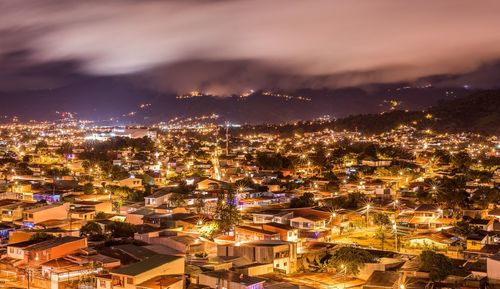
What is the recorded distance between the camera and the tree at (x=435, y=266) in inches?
433

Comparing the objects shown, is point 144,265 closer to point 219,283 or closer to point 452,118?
point 219,283

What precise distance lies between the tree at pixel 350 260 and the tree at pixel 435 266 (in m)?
1.24

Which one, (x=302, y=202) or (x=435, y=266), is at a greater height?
(x=302, y=202)

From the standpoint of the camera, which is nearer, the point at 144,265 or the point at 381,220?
the point at 144,265

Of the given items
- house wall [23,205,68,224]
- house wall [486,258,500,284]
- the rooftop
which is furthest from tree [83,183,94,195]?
house wall [486,258,500,284]

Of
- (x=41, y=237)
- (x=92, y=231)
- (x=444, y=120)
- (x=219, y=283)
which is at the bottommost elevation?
(x=219, y=283)

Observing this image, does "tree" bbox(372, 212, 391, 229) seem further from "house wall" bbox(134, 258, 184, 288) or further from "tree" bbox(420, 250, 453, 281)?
"house wall" bbox(134, 258, 184, 288)

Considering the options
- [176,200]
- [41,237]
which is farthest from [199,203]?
[41,237]

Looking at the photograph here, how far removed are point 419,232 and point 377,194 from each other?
24.1 feet

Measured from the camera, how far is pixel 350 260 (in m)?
11.9

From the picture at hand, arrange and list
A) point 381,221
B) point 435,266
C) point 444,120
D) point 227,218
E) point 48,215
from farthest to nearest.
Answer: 1. point 444,120
2. point 381,221
3. point 48,215
4. point 227,218
5. point 435,266

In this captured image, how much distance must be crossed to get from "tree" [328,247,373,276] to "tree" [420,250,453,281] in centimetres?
124

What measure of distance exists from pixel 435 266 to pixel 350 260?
5.69ft

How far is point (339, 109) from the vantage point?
167 m
